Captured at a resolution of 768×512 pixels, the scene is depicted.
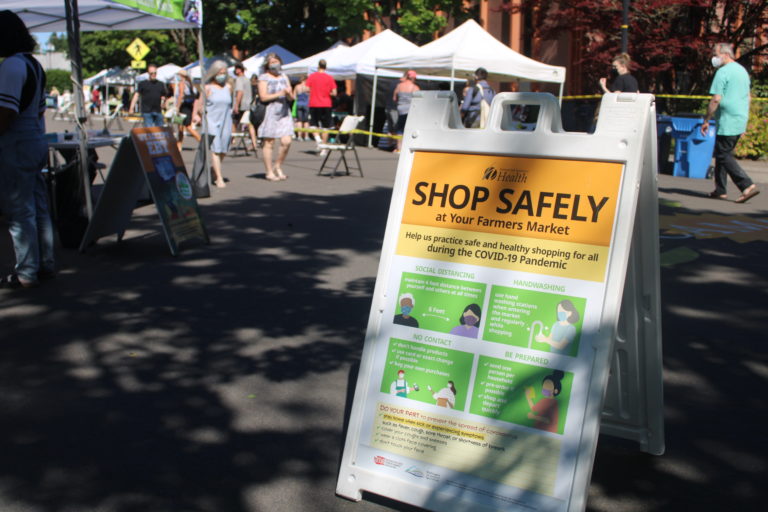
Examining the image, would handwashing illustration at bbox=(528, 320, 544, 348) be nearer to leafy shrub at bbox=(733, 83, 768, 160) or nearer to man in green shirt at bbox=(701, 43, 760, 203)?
man in green shirt at bbox=(701, 43, 760, 203)


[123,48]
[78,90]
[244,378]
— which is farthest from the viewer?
[123,48]

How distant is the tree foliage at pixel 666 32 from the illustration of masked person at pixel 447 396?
58.8 ft

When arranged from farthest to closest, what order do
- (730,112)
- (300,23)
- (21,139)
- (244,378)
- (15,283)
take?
1. (300,23)
2. (730,112)
3. (15,283)
4. (21,139)
5. (244,378)

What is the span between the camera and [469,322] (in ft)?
10.2

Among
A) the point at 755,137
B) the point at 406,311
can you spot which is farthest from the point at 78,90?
the point at 755,137

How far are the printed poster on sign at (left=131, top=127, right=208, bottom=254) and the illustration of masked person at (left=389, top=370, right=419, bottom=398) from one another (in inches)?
192

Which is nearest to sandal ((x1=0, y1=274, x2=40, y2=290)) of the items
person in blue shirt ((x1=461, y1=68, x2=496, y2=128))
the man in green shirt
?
the man in green shirt

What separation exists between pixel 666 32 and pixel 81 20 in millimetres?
14453

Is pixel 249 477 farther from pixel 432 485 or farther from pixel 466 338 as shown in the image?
pixel 466 338

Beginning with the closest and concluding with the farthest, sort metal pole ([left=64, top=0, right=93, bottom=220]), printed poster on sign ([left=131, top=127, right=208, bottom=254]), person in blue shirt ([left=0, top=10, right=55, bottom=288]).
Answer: person in blue shirt ([left=0, top=10, right=55, bottom=288])
printed poster on sign ([left=131, top=127, right=208, bottom=254])
metal pole ([left=64, top=0, right=93, bottom=220])

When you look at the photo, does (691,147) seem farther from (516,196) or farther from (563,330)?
(563,330)

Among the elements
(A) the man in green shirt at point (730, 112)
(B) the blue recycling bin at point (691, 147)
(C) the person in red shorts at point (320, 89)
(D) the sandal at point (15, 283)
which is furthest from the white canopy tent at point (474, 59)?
(D) the sandal at point (15, 283)

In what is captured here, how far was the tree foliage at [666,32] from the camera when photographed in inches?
770

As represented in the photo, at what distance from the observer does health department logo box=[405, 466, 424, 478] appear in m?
3.11
